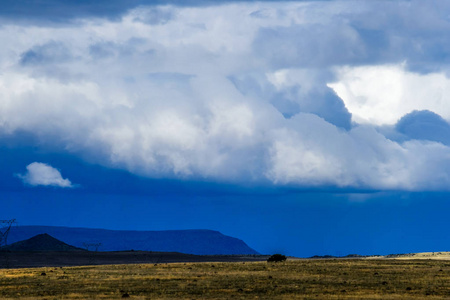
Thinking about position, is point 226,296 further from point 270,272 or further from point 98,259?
point 98,259

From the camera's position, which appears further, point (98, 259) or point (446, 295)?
point (98, 259)

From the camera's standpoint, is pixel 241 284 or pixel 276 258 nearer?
pixel 241 284

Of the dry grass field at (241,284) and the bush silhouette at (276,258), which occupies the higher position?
the bush silhouette at (276,258)

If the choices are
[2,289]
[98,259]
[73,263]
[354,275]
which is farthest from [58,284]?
[98,259]

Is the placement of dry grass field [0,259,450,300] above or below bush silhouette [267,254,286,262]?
below

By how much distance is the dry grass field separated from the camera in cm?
6769

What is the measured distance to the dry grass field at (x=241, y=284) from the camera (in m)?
67.7

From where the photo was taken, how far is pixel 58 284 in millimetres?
80938

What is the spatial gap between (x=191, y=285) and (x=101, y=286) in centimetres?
882

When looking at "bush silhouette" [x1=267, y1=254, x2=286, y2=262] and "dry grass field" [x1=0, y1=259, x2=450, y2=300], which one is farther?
"bush silhouette" [x1=267, y1=254, x2=286, y2=262]

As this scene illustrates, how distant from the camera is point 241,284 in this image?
254ft

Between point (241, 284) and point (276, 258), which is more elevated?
point (276, 258)

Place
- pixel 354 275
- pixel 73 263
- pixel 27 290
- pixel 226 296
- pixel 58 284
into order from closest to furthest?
pixel 226 296 < pixel 27 290 < pixel 58 284 < pixel 354 275 < pixel 73 263

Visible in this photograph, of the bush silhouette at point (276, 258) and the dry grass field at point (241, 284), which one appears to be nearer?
the dry grass field at point (241, 284)
